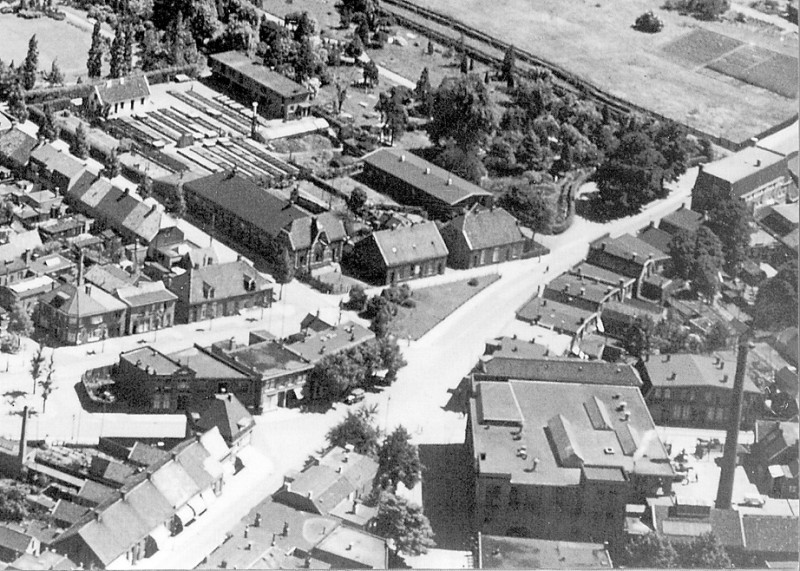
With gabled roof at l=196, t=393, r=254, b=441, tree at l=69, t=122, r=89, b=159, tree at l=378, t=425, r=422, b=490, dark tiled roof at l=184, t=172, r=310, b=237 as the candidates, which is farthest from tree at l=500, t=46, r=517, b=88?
tree at l=378, t=425, r=422, b=490

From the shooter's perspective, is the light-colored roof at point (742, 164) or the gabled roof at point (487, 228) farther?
the light-colored roof at point (742, 164)

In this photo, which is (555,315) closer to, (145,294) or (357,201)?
(357,201)

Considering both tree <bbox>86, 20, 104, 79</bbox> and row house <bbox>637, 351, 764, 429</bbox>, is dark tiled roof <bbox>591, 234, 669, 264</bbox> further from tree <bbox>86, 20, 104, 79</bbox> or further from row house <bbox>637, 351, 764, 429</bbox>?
tree <bbox>86, 20, 104, 79</bbox>

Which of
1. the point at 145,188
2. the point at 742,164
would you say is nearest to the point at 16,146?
the point at 145,188

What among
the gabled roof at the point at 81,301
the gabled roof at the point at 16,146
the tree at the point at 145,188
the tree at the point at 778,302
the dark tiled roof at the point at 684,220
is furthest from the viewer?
the dark tiled roof at the point at 684,220

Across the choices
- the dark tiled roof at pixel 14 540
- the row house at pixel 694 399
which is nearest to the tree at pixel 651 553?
the row house at pixel 694 399

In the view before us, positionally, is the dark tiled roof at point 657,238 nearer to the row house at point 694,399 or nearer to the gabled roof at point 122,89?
the row house at point 694,399

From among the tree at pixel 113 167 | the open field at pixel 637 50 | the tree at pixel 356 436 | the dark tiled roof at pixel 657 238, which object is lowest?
the open field at pixel 637 50
